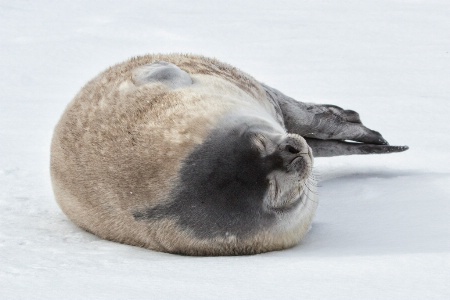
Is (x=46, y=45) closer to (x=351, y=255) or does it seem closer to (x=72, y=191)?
(x=72, y=191)

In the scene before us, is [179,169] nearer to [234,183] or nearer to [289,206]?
[234,183]

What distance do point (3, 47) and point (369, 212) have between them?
4.87m

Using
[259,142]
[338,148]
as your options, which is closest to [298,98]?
[338,148]

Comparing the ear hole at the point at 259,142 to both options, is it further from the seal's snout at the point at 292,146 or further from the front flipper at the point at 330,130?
the front flipper at the point at 330,130

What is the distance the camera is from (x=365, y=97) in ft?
22.5

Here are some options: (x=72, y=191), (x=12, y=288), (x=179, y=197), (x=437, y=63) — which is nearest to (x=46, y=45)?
(x=437, y=63)

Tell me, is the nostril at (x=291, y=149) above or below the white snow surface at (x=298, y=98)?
above

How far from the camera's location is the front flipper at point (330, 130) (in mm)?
5477

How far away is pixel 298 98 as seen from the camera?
269 inches

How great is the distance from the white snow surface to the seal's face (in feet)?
0.53

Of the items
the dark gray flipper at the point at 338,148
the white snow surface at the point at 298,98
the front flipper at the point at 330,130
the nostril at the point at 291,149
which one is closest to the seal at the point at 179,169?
the nostril at the point at 291,149

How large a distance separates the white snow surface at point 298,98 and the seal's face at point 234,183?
16 centimetres

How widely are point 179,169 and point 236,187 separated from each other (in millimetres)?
244

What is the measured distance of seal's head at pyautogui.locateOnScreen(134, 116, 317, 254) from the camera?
3.84 metres
